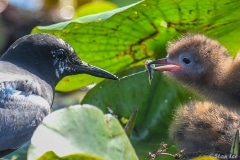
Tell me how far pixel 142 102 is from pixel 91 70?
26cm

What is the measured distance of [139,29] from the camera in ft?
11.1

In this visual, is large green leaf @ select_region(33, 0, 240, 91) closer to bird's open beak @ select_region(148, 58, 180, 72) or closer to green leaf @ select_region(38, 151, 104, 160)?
bird's open beak @ select_region(148, 58, 180, 72)

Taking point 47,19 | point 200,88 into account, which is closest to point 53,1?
point 47,19

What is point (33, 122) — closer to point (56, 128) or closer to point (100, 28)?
point (100, 28)

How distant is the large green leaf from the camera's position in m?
3.15

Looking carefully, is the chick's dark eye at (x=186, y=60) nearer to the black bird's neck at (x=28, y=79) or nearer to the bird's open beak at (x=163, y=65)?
the bird's open beak at (x=163, y=65)

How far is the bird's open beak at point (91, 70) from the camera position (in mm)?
3338

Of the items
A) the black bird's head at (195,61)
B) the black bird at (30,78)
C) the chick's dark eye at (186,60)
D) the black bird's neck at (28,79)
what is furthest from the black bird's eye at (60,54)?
the chick's dark eye at (186,60)

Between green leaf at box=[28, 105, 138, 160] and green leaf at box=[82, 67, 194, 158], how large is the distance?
3.74ft

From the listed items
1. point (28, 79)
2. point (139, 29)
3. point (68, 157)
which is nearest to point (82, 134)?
point (68, 157)

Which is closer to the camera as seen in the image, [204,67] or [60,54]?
[60,54]

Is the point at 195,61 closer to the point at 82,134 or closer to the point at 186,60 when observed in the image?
the point at 186,60

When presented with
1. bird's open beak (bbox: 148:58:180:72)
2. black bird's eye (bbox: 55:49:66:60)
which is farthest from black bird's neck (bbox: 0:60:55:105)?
bird's open beak (bbox: 148:58:180:72)

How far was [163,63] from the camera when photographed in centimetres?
344
